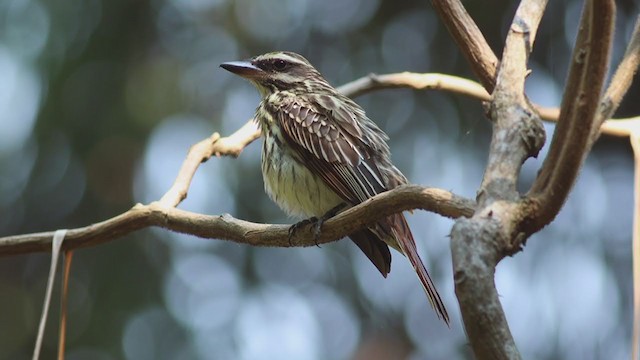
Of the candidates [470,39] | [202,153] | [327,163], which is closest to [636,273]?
[470,39]

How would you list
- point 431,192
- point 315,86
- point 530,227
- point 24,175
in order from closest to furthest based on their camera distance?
point 530,227 < point 431,192 < point 315,86 < point 24,175

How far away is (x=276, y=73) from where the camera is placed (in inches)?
203

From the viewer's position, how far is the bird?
4.39 meters

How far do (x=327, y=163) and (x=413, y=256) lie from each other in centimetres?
68

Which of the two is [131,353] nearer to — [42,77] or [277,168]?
[42,77]

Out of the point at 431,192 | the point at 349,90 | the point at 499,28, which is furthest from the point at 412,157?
the point at 431,192

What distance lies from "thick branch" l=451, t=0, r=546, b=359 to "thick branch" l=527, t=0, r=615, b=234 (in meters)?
0.08

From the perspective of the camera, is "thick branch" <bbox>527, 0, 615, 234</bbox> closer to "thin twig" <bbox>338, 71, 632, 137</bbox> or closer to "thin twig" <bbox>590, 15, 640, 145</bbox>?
"thin twig" <bbox>590, 15, 640, 145</bbox>

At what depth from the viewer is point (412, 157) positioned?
7320 millimetres

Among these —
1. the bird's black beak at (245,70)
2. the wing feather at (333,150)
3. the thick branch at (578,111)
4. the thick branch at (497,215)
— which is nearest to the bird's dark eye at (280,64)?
the bird's black beak at (245,70)

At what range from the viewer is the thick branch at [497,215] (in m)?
1.97

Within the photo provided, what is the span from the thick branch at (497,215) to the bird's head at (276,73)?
2.07 metres

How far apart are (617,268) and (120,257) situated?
3682 millimetres

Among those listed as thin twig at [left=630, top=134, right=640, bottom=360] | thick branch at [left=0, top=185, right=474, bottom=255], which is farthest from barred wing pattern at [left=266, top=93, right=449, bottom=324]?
thin twig at [left=630, top=134, right=640, bottom=360]
